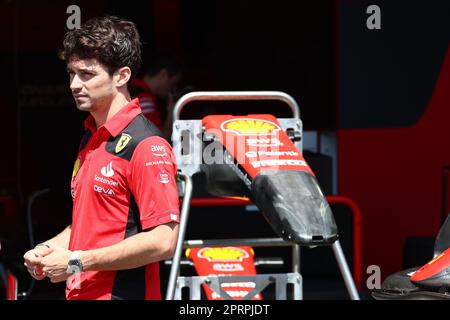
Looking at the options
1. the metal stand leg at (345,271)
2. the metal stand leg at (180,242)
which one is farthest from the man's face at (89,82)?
the metal stand leg at (345,271)

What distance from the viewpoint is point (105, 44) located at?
2.50 m

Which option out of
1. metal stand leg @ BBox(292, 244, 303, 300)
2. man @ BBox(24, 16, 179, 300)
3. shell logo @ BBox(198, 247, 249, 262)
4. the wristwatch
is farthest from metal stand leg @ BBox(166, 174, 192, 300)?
the wristwatch

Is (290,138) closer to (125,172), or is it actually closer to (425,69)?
(125,172)

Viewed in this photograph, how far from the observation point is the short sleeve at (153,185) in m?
2.42

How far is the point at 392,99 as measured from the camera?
6.10m

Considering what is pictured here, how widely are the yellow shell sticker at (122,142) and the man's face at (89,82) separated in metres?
0.12

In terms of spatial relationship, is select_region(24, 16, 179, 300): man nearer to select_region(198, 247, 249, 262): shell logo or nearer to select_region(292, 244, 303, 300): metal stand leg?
select_region(292, 244, 303, 300): metal stand leg

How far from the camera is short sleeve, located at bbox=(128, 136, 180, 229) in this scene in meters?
2.42

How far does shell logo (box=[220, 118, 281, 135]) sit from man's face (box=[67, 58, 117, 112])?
1242 mm

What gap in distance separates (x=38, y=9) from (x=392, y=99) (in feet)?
9.16

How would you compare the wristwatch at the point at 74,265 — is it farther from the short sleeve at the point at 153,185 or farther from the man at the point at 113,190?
the short sleeve at the point at 153,185

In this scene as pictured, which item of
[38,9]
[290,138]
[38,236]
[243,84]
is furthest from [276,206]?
[38,9]
